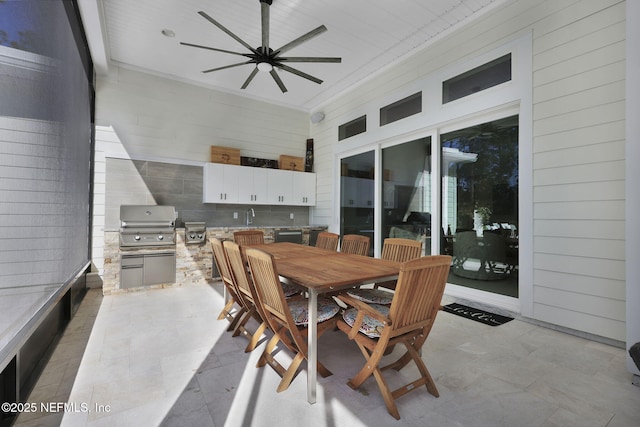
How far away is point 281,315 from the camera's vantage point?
194 centimetres

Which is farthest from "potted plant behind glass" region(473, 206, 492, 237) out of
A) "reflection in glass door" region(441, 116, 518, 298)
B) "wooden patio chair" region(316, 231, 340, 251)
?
"wooden patio chair" region(316, 231, 340, 251)

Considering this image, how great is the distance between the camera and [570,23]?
2.88 meters

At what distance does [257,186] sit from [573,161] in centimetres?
471

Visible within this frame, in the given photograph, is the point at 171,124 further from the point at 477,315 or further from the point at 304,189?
the point at 477,315

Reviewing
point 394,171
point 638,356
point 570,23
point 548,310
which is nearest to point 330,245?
point 394,171

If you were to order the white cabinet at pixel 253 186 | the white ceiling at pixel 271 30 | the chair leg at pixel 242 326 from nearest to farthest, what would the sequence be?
the chair leg at pixel 242 326 < the white ceiling at pixel 271 30 < the white cabinet at pixel 253 186

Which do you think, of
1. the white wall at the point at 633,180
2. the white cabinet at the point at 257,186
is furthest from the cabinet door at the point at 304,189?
the white wall at the point at 633,180

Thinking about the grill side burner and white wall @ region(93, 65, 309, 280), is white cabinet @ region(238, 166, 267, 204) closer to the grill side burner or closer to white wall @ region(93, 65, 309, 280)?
white wall @ region(93, 65, 309, 280)

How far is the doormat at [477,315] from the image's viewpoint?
321 cm

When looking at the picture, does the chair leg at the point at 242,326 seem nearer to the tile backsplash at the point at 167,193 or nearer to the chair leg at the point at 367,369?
the chair leg at the point at 367,369

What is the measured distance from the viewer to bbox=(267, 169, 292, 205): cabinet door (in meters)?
6.03

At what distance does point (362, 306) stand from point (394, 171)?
11.7 feet

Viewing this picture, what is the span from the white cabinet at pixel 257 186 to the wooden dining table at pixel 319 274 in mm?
2923

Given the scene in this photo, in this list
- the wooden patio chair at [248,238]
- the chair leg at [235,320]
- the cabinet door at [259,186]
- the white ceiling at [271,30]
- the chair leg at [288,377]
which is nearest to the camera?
the chair leg at [288,377]
